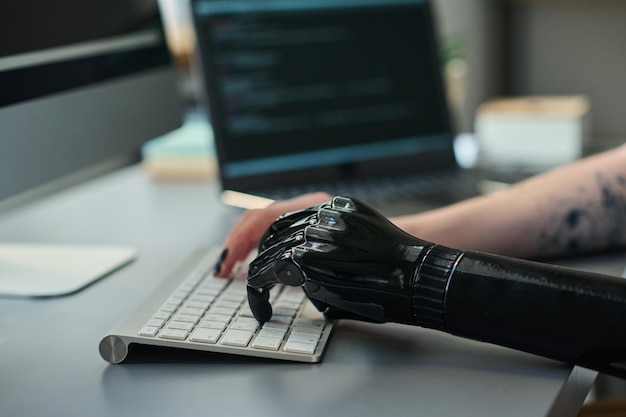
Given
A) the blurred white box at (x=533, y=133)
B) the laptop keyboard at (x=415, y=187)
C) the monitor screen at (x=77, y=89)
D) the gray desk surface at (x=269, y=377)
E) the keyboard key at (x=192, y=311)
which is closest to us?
the gray desk surface at (x=269, y=377)

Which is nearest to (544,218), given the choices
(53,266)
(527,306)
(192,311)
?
(527,306)

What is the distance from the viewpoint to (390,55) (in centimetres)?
112

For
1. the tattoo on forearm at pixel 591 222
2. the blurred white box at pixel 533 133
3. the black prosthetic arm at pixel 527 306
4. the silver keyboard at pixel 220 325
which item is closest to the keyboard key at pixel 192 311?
the silver keyboard at pixel 220 325

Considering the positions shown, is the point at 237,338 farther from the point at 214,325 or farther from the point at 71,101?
the point at 71,101

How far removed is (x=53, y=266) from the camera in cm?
77

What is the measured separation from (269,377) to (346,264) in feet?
0.32

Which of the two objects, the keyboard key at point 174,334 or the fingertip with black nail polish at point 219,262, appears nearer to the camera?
the keyboard key at point 174,334

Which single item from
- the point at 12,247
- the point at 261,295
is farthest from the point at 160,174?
the point at 261,295

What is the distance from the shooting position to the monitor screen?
2.31 feet

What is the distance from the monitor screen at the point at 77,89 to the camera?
27.7 inches

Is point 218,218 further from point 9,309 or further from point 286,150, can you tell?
point 9,309

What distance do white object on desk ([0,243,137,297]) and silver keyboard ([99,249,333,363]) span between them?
136 millimetres

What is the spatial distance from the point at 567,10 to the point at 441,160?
155cm

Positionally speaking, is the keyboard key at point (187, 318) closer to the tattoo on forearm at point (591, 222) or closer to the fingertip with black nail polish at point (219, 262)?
the fingertip with black nail polish at point (219, 262)
